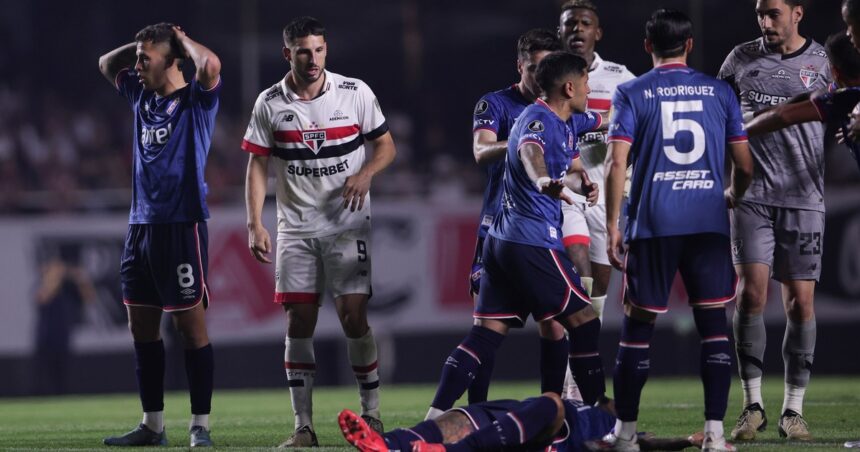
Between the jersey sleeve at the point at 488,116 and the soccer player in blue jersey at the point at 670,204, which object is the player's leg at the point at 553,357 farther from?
the jersey sleeve at the point at 488,116

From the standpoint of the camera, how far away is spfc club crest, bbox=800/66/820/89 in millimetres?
7023

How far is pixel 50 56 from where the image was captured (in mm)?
17406

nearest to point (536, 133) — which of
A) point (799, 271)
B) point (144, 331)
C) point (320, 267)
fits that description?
point (320, 267)

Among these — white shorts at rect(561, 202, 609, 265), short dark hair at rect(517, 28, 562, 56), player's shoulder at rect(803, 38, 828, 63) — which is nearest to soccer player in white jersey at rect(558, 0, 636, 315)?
white shorts at rect(561, 202, 609, 265)

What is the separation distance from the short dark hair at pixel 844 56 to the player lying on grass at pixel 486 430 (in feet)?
7.51

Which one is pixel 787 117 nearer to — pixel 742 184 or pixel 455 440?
pixel 742 184

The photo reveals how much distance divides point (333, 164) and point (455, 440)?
2339mm

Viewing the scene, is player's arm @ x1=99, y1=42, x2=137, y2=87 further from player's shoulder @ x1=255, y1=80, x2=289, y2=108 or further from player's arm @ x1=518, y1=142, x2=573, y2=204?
player's arm @ x1=518, y1=142, x2=573, y2=204

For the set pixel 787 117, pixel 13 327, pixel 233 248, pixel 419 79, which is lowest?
pixel 13 327

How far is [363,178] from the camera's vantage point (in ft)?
22.6

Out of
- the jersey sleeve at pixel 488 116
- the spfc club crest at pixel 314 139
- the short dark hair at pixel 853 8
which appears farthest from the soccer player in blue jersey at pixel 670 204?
the spfc club crest at pixel 314 139

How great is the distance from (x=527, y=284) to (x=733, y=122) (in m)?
1.30

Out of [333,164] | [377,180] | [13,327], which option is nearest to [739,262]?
[333,164]

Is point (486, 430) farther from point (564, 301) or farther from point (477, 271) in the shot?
point (477, 271)
